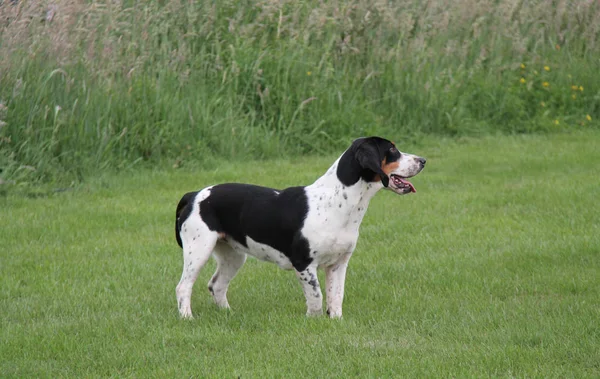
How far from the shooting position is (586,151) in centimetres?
1116

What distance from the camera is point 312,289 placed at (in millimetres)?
5742

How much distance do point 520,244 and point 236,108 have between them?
4.78 metres

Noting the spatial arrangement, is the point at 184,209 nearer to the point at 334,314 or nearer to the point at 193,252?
the point at 193,252

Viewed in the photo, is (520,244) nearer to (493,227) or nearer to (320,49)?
(493,227)

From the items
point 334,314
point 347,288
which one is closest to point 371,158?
point 334,314

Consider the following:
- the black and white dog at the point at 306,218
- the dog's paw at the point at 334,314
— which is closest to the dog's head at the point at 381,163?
the black and white dog at the point at 306,218

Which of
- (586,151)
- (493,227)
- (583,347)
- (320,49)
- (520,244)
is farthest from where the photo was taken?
(320,49)

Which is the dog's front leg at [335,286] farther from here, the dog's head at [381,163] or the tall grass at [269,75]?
the tall grass at [269,75]

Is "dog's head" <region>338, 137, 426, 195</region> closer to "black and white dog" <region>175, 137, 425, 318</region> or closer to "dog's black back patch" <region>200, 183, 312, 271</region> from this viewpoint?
"black and white dog" <region>175, 137, 425, 318</region>

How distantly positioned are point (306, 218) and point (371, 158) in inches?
21.5

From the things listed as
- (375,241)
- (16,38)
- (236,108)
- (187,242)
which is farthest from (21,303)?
(236,108)

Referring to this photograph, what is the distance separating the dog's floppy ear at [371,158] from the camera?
218 inches

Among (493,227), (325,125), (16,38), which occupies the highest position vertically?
(16,38)

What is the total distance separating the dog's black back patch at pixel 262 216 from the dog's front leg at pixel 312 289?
0.05 m
